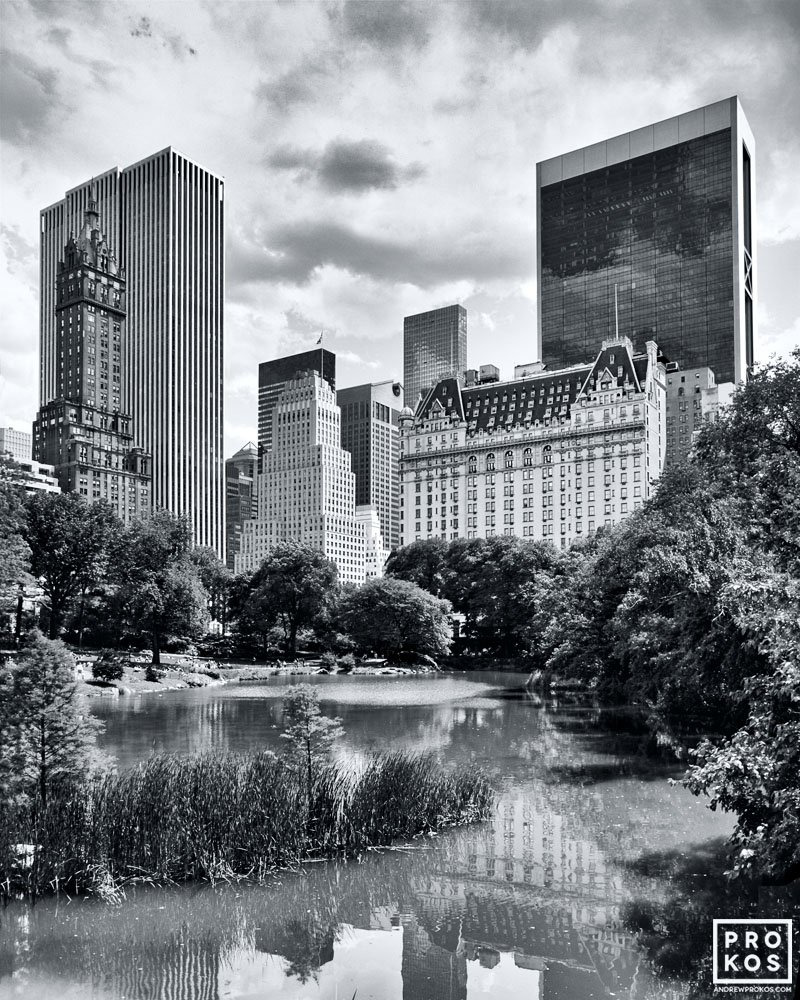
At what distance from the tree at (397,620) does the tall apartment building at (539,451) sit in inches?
2388

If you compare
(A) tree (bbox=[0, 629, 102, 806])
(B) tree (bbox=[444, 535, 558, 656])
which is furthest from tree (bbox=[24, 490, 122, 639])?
(A) tree (bbox=[0, 629, 102, 806])

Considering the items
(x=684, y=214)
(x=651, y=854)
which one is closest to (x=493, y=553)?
(x=651, y=854)

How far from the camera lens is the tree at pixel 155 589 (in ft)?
246

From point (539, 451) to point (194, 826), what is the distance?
13975 cm

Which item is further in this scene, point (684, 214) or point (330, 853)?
point (684, 214)

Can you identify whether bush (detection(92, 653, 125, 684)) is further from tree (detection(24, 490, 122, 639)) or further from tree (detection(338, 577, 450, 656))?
tree (detection(338, 577, 450, 656))

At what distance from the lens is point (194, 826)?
54.4 feet

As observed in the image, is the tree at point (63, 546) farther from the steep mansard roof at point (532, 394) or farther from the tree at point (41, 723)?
the steep mansard roof at point (532, 394)

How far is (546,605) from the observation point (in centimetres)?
5841

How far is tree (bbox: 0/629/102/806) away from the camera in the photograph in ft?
56.0

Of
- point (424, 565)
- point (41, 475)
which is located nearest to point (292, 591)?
point (424, 565)

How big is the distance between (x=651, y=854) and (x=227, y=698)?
136 feet

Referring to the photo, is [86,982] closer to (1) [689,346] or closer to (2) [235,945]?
(2) [235,945]

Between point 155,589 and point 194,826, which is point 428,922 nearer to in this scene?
point 194,826
